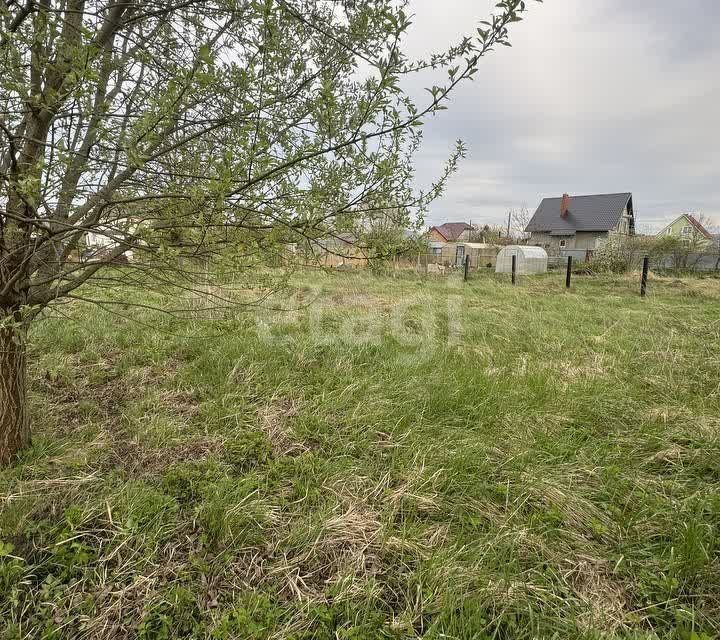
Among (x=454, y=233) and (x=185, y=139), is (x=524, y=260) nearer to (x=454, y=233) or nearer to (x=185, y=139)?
(x=185, y=139)

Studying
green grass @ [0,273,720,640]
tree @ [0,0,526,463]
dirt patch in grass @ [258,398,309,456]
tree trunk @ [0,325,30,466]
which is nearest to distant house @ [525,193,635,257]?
green grass @ [0,273,720,640]

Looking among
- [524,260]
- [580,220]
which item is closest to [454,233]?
[580,220]

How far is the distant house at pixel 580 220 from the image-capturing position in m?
31.1

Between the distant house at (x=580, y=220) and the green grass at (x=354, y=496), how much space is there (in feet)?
102

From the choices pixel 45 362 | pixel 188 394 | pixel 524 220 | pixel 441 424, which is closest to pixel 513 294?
pixel 441 424

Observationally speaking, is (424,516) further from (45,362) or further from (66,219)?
Answer: (45,362)

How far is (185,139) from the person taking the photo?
1.88 metres

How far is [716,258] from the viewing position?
15820 mm

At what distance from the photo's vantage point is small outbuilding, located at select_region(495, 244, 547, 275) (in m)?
20.5

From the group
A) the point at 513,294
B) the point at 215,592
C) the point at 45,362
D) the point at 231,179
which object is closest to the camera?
the point at 231,179

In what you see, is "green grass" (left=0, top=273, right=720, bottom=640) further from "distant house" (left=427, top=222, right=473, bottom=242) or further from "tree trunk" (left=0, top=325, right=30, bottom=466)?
"distant house" (left=427, top=222, right=473, bottom=242)

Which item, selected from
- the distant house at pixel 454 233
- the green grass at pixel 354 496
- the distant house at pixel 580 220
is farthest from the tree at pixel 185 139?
the distant house at pixel 454 233

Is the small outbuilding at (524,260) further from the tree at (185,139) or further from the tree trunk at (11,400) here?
the tree trunk at (11,400)

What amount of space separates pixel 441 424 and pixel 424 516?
37.0 inches
